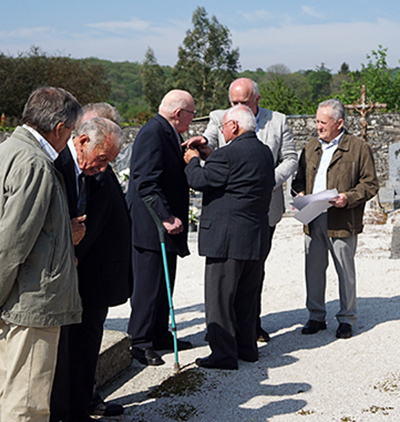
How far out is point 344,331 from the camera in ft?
15.4

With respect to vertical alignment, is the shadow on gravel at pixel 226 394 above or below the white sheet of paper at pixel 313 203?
below

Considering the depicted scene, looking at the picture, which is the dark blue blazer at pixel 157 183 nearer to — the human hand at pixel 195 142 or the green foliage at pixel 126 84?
the human hand at pixel 195 142

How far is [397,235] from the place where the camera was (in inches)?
299

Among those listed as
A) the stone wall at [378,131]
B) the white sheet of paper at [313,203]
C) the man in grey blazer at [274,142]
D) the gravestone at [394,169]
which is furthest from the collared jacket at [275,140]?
the stone wall at [378,131]

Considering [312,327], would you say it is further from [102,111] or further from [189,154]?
[102,111]

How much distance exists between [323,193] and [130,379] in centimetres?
209

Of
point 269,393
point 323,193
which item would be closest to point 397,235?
point 323,193

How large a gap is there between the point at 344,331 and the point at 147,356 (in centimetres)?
167

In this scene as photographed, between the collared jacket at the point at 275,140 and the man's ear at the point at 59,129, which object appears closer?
the man's ear at the point at 59,129

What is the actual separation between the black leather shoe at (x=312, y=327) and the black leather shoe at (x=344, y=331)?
0.18 meters

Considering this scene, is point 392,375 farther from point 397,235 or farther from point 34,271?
point 397,235

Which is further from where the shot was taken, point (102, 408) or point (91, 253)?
point (102, 408)

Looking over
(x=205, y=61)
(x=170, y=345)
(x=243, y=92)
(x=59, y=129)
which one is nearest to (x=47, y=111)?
(x=59, y=129)

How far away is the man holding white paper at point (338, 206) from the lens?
4680mm
